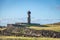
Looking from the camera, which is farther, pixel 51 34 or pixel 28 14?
pixel 28 14

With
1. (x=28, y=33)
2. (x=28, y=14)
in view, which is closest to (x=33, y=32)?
(x=28, y=33)

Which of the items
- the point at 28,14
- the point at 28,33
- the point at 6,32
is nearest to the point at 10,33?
the point at 6,32

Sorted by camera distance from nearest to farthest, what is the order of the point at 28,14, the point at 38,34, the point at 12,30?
the point at 38,34 < the point at 12,30 < the point at 28,14

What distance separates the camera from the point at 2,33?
50.2 m

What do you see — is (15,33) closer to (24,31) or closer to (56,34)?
(24,31)

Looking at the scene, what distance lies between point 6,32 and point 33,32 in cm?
618

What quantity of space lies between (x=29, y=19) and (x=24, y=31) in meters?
18.6

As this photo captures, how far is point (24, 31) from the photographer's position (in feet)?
167

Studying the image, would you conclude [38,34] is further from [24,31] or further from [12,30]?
[12,30]

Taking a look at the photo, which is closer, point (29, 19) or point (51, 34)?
point (51, 34)

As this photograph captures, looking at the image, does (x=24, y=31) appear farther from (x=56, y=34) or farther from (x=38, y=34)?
(x=56, y=34)

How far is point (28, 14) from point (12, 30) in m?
16.5

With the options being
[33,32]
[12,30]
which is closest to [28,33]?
[33,32]

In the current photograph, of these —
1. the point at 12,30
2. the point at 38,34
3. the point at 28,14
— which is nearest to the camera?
the point at 38,34
